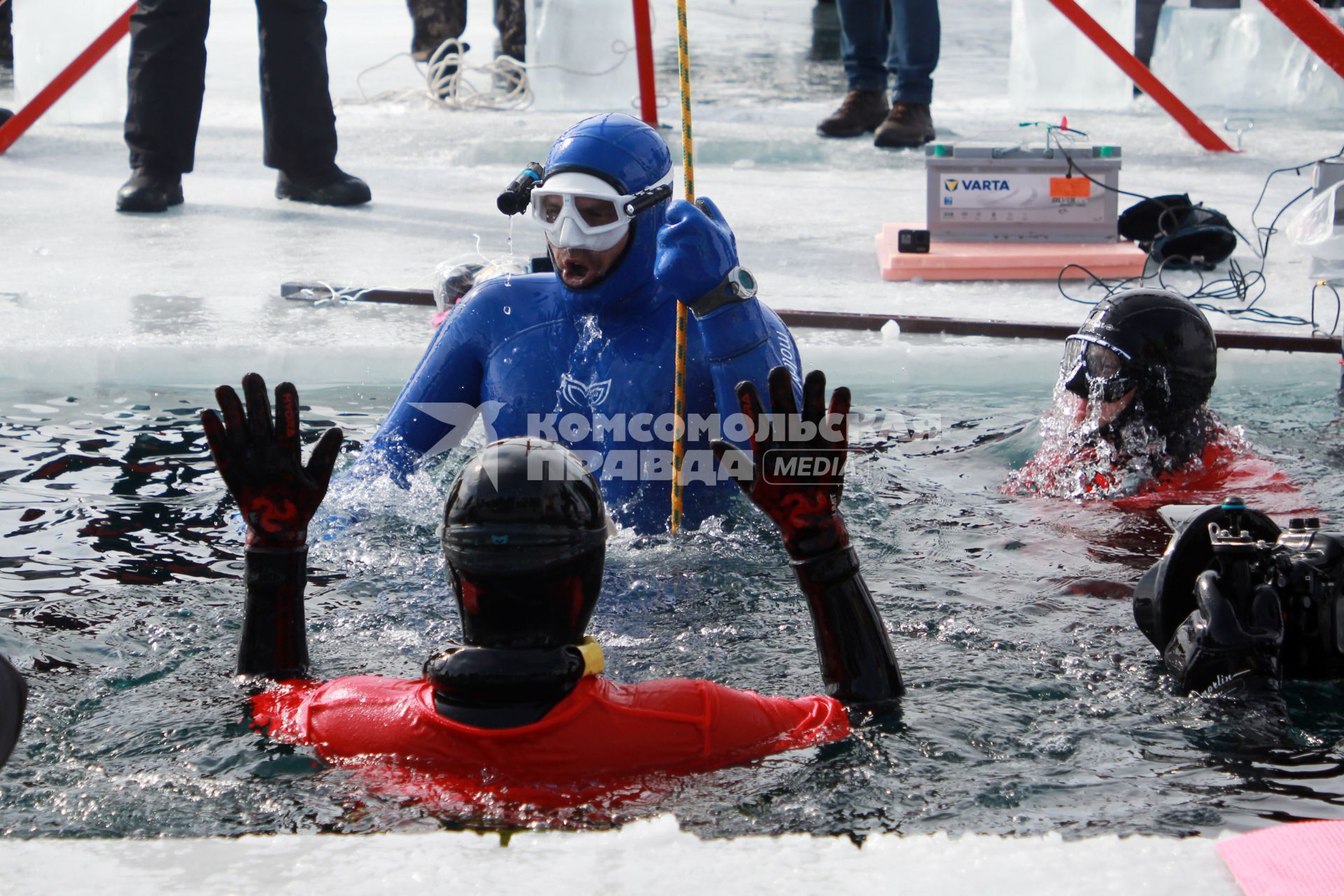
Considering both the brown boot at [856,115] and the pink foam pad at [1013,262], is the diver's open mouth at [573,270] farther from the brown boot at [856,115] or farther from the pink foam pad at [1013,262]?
the brown boot at [856,115]

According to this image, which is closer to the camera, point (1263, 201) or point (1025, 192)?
point (1025, 192)

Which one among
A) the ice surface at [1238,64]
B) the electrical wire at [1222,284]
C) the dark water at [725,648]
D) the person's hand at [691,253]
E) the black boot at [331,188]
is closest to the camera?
the dark water at [725,648]

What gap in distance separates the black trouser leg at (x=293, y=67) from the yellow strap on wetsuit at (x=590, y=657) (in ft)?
17.0

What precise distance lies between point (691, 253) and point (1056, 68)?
6629mm

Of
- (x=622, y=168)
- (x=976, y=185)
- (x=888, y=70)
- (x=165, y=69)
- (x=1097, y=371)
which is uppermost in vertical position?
(x=165, y=69)

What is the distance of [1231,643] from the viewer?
245 cm

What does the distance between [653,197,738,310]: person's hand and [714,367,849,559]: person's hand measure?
1.00m

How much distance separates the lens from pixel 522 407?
3.52 m

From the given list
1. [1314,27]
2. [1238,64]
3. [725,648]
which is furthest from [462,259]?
[1238,64]

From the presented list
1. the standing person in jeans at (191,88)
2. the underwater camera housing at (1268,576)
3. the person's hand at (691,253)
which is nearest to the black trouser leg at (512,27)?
the standing person in jeans at (191,88)

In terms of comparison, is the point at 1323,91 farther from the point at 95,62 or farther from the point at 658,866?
the point at 658,866

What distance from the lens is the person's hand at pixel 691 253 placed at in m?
3.08

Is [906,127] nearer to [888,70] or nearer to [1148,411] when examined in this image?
[888,70]

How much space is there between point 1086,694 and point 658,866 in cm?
125
